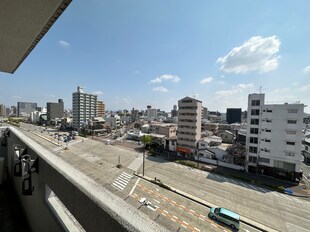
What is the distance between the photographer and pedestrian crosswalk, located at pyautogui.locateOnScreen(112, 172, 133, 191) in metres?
15.8

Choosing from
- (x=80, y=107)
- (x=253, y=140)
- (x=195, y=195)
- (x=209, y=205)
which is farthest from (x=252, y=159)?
(x=80, y=107)

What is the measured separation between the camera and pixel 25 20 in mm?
3229

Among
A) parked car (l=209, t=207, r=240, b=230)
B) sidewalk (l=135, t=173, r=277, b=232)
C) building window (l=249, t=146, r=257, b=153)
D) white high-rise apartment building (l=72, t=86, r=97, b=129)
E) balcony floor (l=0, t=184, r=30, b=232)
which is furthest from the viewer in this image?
white high-rise apartment building (l=72, t=86, r=97, b=129)

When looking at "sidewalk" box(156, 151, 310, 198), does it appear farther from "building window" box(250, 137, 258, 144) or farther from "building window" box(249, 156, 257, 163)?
"building window" box(250, 137, 258, 144)

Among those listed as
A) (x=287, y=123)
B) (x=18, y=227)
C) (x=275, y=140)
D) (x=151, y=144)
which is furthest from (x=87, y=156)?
(x=287, y=123)

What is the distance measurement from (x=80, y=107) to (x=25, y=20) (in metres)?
57.7

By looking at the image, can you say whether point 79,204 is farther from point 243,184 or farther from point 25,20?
point 243,184

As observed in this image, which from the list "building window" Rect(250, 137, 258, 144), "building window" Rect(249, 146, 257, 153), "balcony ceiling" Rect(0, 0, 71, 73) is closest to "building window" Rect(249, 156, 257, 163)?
"building window" Rect(249, 146, 257, 153)

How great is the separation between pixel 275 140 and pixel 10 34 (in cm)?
2864

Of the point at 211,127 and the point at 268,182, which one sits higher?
the point at 211,127

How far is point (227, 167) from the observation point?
77.8ft

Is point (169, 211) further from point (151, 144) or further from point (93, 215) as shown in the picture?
point (151, 144)

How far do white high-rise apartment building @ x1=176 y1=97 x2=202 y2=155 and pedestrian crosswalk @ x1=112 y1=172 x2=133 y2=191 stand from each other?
557 inches

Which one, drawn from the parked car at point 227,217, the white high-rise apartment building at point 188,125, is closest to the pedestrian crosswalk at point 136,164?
the white high-rise apartment building at point 188,125
